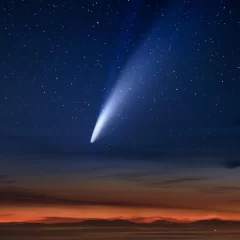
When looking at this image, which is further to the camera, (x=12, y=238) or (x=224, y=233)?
(x=224, y=233)

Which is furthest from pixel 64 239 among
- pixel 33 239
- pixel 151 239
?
pixel 151 239


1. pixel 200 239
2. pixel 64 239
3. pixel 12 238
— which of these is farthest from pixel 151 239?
pixel 12 238

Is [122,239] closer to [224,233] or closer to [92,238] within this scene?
[92,238]

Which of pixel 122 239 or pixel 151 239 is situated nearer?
pixel 122 239

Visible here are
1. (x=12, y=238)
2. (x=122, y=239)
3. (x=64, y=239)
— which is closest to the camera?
(x=122, y=239)

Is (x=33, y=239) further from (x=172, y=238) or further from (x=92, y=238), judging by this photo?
(x=172, y=238)

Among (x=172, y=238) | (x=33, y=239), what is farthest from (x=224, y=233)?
(x=33, y=239)

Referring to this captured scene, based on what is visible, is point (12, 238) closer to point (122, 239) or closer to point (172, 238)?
point (122, 239)

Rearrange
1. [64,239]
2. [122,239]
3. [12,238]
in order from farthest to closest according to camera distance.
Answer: [64,239]
[12,238]
[122,239]
